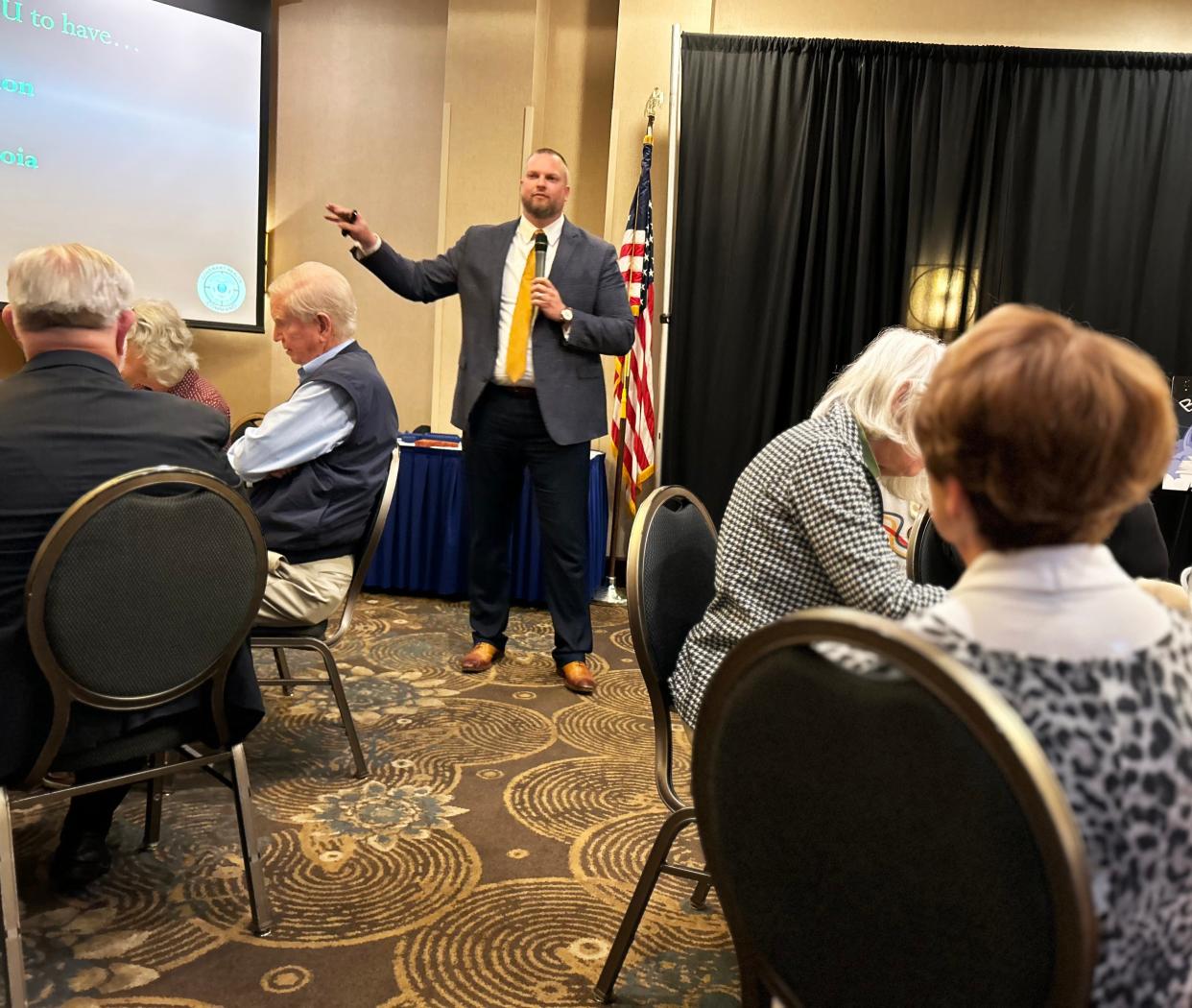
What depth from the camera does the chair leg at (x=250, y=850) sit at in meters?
1.66

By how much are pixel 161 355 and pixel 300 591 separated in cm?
111

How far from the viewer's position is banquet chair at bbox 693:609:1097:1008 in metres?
0.63

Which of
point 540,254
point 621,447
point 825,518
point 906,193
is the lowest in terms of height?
point 621,447

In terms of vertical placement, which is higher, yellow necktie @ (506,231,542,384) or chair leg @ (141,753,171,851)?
yellow necktie @ (506,231,542,384)

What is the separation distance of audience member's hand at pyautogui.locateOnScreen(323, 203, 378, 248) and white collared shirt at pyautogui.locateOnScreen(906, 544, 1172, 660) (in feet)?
8.06

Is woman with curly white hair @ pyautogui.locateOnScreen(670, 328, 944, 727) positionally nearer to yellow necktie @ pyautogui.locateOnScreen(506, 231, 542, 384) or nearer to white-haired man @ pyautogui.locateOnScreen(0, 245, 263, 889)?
white-haired man @ pyautogui.locateOnScreen(0, 245, 263, 889)

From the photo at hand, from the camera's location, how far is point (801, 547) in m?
1.37

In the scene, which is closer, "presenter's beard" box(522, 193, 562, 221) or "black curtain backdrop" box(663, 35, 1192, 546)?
"presenter's beard" box(522, 193, 562, 221)

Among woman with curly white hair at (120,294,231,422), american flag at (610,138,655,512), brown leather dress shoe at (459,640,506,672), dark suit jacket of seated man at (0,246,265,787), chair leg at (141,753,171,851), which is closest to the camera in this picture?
dark suit jacket of seated man at (0,246,265,787)

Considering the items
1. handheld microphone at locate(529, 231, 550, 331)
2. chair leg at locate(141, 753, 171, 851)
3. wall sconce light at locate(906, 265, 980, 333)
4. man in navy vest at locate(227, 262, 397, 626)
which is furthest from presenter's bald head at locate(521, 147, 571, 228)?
wall sconce light at locate(906, 265, 980, 333)

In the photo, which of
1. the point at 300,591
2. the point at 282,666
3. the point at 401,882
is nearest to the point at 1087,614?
the point at 401,882

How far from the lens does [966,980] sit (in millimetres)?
696

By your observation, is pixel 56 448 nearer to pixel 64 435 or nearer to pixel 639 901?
pixel 64 435

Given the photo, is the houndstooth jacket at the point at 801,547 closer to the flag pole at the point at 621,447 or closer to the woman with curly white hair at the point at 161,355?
the woman with curly white hair at the point at 161,355
